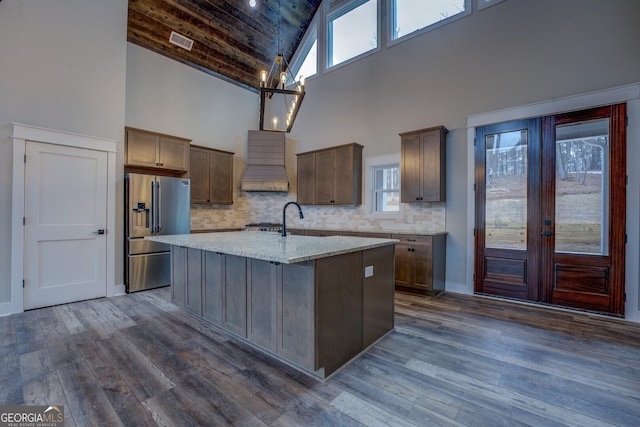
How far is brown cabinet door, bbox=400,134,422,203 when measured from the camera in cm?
450

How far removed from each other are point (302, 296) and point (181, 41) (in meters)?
5.74

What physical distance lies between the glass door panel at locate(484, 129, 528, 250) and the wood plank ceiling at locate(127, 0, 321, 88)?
4.82 meters

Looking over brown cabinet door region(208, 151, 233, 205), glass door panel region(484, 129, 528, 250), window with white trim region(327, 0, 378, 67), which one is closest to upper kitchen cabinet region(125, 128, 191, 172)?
brown cabinet door region(208, 151, 233, 205)

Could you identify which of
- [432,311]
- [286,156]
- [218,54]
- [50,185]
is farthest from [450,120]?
[50,185]

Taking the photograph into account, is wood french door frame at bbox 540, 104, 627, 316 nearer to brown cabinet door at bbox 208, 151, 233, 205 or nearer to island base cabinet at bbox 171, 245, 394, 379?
island base cabinet at bbox 171, 245, 394, 379

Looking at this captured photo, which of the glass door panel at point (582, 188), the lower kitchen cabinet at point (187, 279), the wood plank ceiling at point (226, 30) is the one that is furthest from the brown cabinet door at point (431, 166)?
the wood plank ceiling at point (226, 30)

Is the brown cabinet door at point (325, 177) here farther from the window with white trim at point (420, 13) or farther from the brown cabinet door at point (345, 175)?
the window with white trim at point (420, 13)

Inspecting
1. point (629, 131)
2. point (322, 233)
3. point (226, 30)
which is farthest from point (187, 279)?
point (629, 131)

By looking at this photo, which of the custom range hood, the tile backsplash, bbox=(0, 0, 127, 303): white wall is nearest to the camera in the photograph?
bbox=(0, 0, 127, 303): white wall

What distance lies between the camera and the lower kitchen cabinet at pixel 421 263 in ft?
13.4

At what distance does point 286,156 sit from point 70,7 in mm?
4128

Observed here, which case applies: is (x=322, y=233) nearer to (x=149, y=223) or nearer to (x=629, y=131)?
(x=149, y=223)

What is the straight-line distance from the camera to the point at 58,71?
367 cm

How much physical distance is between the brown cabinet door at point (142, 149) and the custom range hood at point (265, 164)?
5.96ft
